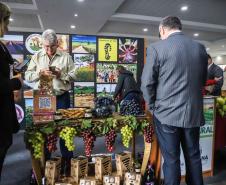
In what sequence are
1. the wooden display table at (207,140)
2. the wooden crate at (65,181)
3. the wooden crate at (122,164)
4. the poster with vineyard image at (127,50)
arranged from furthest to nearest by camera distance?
the poster with vineyard image at (127,50) → the wooden display table at (207,140) → the wooden crate at (122,164) → the wooden crate at (65,181)

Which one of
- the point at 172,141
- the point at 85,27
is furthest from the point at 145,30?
the point at 172,141

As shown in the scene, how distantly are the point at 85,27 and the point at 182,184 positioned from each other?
890cm

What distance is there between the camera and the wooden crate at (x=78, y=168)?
8.04 ft

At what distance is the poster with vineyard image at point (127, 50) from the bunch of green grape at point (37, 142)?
3209mm

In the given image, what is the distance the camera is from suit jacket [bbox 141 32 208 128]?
1.96m

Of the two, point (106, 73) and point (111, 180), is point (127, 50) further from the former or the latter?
point (111, 180)

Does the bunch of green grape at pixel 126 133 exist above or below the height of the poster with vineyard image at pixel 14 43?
below

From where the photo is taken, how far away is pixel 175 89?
1.98 m

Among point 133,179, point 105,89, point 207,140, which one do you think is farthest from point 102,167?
point 105,89

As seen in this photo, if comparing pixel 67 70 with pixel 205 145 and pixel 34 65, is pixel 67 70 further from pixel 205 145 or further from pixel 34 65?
pixel 205 145

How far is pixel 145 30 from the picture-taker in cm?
1198

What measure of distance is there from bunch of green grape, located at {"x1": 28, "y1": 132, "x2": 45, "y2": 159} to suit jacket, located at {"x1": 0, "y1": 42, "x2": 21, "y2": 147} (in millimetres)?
523

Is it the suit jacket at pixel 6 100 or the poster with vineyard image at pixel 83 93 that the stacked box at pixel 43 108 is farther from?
the poster with vineyard image at pixel 83 93

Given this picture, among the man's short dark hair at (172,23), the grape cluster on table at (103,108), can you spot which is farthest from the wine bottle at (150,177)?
the man's short dark hair at (172,23)
